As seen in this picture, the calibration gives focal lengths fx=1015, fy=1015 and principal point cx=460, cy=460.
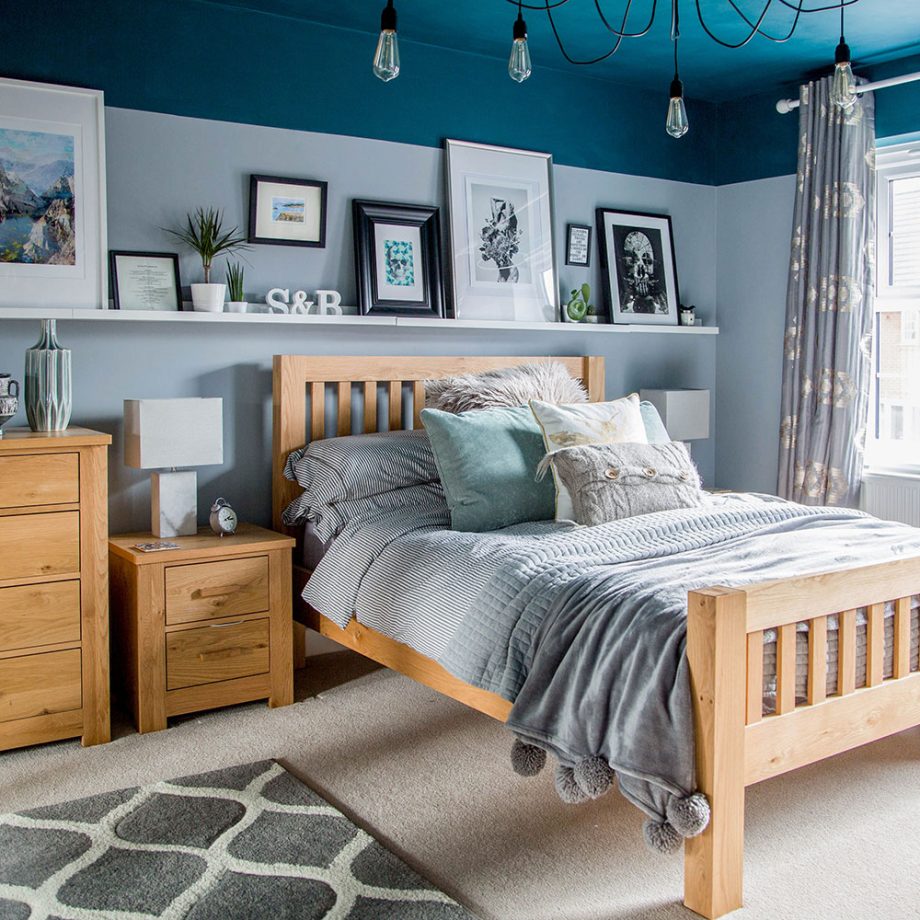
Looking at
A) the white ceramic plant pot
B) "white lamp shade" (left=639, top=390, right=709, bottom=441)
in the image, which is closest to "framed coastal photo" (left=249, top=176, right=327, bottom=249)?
the white ceramic plant pot

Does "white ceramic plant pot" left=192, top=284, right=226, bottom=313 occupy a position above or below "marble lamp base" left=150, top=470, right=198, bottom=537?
above

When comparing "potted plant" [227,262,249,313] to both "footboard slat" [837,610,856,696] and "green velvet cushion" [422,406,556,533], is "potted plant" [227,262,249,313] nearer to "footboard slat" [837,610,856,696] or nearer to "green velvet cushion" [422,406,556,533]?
"green velvet cushion" [422,406,556,533]

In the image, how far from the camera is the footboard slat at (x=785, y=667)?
86.0 inches

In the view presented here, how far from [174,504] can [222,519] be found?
168 millimetres

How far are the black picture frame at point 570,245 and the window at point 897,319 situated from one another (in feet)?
4.10

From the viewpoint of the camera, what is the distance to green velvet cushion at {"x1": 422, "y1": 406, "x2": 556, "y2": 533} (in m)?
3.16

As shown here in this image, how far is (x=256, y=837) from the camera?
2365 millimetres

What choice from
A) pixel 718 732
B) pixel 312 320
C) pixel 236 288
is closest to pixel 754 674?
pixel 718 732

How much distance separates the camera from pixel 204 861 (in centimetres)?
225

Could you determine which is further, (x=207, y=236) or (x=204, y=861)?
(x=207, y=236)

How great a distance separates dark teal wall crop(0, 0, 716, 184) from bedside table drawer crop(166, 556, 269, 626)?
157cm

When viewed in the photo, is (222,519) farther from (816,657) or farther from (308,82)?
(816,657)

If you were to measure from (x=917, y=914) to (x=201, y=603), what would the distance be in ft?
6.93

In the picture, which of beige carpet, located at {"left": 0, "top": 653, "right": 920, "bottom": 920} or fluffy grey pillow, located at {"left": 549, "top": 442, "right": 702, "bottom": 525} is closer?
beige carpet, located at {"left": 0, "top": 653, "right": 920, "bottom": 920}
